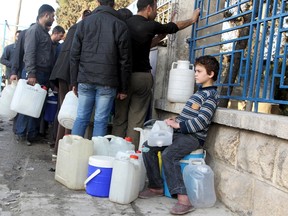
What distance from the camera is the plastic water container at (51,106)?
5.87 meters

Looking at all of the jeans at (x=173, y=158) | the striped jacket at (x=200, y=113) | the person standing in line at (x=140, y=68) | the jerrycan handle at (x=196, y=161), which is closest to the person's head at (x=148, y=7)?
the person standing in line at (x=140, y=68)

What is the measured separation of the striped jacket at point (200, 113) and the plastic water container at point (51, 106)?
3.04 meters

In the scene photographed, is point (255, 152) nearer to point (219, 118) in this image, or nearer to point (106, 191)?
point (219, 118)

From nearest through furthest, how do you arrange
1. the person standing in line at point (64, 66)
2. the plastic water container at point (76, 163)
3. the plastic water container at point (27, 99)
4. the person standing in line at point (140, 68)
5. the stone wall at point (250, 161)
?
1. the stone wall at point (250, 161)
2. the plastic water container at point (76, 163)
3. the person standing in line at point (140, 68)
4. the person standing in line at point (64, 66)
5. the plastic water container at point (27, 99)

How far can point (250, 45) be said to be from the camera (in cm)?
333

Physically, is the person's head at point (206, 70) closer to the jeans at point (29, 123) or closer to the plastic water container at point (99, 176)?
the plastic water container at point (99, 176)

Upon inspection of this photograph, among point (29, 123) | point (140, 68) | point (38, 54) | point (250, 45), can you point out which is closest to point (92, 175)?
point (140, 68)

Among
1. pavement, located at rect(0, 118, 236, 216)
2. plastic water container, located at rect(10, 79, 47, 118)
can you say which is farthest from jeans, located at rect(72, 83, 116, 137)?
plastic water container, located at rect(10, 79, 47, 118)

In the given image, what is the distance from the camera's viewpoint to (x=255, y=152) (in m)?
2.84

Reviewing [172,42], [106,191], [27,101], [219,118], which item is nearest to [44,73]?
[27,101]

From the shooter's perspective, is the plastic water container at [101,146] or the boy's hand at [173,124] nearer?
the boy's hand at [173,124]

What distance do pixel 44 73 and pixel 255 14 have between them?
343cm

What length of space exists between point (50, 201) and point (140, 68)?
2116 millimetres

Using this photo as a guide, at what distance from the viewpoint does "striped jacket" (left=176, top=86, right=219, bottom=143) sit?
3234mm
